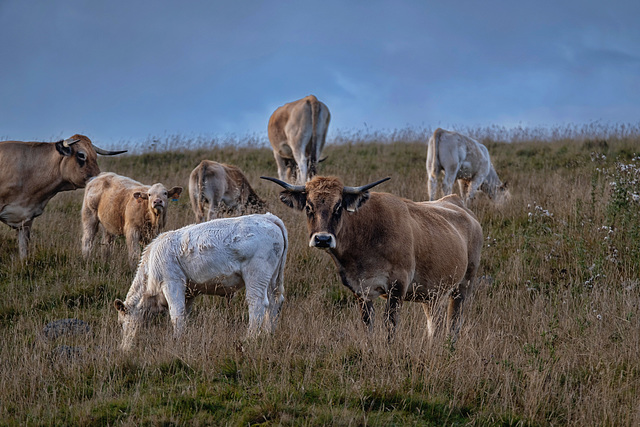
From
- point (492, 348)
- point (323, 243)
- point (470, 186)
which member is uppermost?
point (470, 186)

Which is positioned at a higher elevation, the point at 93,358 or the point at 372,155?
the point at 372,155

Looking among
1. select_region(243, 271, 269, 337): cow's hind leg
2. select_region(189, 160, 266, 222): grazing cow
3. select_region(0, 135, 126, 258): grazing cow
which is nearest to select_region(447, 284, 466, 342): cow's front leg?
select_region(243, 271, 269, 337): cow's hind leg

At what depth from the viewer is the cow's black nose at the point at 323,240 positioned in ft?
22.3

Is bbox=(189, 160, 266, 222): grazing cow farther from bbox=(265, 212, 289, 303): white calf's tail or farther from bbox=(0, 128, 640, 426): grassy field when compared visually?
bbox=(265, 212, 289, 303): white calf's tail

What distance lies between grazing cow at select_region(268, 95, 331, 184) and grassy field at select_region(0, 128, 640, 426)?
5.27m

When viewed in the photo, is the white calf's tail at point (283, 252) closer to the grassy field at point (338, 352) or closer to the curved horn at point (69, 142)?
the grassy field at point (338, 352)

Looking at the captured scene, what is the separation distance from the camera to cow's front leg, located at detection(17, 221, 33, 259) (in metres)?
11.3

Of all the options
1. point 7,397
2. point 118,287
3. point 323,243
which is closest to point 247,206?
point 118,287

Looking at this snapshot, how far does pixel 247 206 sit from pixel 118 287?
4.76m

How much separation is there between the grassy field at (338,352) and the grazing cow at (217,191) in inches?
88.0

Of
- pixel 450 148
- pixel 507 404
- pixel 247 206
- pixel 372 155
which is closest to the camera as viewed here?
pixel 507 404

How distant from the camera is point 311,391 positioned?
5.59m

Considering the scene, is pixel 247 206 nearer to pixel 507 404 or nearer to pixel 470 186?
pixel 470 186

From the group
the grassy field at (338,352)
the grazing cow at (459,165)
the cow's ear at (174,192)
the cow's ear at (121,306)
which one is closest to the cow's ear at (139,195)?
the cow's ear at (174,192)
